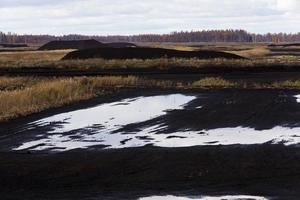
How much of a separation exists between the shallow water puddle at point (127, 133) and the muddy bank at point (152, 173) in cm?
107

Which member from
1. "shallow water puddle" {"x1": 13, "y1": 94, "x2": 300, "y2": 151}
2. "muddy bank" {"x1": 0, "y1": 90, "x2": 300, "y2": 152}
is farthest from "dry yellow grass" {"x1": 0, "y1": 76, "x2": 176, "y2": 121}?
"shallow water puddle" {"x1": 13, "y1": 94, "x2": 300, "y2": 151}

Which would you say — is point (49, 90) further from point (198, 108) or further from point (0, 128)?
point (0, 128)

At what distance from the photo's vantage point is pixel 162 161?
38.8ft

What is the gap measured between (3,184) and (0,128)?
7.18m

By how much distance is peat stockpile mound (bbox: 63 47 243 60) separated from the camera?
8000cm

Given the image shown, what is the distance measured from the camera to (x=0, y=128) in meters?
17.0

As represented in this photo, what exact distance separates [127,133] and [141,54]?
66500 mm

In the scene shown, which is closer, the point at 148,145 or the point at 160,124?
→ the point at 148,145

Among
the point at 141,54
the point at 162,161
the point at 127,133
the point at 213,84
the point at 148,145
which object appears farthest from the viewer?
the point at 141,54

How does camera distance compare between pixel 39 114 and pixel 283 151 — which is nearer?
pixel 283 151

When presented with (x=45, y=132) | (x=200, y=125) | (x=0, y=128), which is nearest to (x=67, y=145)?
(x=45, y=132)

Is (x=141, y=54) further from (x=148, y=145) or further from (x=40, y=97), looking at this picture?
(x=148, y=145)

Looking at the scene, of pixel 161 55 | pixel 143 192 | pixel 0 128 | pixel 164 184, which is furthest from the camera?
pixel 161 55

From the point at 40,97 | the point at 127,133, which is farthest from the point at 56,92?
the point at 127,133
